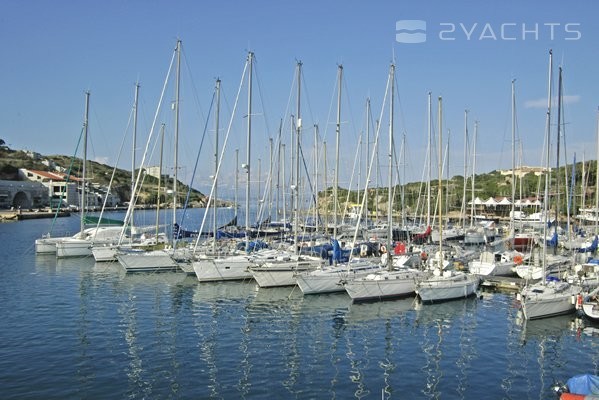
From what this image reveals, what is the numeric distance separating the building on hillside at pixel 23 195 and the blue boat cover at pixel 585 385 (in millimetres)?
134474

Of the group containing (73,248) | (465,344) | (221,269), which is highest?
(73,248)

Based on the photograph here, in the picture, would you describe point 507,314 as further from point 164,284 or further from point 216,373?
Result: point 164,284

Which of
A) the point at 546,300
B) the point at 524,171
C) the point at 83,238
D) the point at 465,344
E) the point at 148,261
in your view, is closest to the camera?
the point at 465,344

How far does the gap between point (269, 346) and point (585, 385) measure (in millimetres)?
11722

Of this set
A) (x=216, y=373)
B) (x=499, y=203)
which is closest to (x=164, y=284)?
(x=216, y=373)

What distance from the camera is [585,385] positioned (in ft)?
47.1

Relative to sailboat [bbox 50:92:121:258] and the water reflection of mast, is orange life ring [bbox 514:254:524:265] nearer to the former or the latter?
the water reflection of mast

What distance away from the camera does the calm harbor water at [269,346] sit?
55.4 ft

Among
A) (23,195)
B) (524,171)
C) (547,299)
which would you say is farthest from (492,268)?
(23,195)

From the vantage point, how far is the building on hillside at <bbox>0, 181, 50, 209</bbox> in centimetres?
12475

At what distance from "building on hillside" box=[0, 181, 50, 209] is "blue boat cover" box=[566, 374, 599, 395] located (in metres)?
134

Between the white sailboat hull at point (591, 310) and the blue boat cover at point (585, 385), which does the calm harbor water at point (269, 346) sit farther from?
the blue boat cover at point (585, 385)

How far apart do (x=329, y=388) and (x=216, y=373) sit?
A: 412cm

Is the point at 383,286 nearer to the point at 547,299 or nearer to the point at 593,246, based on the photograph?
the point at 547,299
